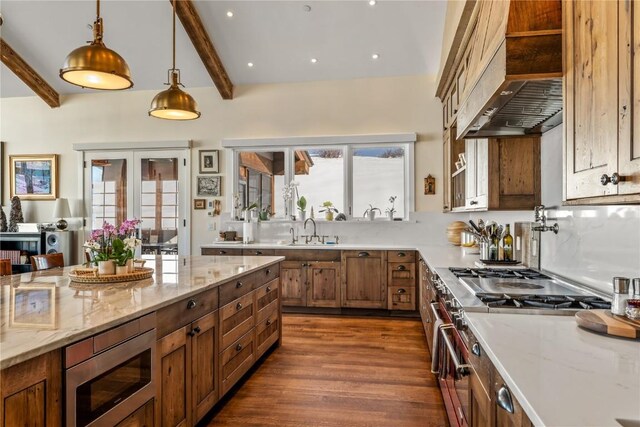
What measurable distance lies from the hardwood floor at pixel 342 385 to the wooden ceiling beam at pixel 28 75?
5.15 metres

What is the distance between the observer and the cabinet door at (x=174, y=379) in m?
1.85

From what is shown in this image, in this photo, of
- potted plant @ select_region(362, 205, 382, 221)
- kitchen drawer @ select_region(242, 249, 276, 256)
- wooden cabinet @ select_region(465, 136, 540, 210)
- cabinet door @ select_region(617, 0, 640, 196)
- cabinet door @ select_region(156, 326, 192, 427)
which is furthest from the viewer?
potted plant @ select_region(362, 205, 382, 221)

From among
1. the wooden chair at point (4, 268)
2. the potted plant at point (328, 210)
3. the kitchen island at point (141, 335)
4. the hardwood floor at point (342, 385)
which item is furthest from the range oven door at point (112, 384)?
the potted plant at point (328, 210)

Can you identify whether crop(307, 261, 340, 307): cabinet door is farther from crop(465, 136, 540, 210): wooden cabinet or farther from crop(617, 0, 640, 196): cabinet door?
crop(617, 0, 640, 196): cabinet door

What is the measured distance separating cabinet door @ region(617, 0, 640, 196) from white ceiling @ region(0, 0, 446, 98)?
3779 millimetres

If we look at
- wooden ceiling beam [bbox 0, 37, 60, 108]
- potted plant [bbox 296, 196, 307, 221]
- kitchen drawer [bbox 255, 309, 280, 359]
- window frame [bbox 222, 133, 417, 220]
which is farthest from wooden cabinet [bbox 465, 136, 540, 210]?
wooden ceiling beam [bbox 0, 37, 60, 108]

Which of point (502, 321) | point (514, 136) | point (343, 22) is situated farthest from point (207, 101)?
point (502, 321)

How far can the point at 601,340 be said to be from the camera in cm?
125

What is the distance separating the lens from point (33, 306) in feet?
5.48

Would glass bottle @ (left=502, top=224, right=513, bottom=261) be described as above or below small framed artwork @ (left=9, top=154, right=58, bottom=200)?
below

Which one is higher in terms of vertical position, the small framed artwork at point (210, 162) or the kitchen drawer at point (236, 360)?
the small framed artwork at point (210, 162)

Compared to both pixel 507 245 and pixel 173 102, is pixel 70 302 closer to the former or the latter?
pixel 173 102

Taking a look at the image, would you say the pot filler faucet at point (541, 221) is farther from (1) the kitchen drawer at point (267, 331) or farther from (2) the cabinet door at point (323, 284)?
(2) the cabinet door at point (323, 284)

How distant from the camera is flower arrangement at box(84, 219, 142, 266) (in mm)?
2363
